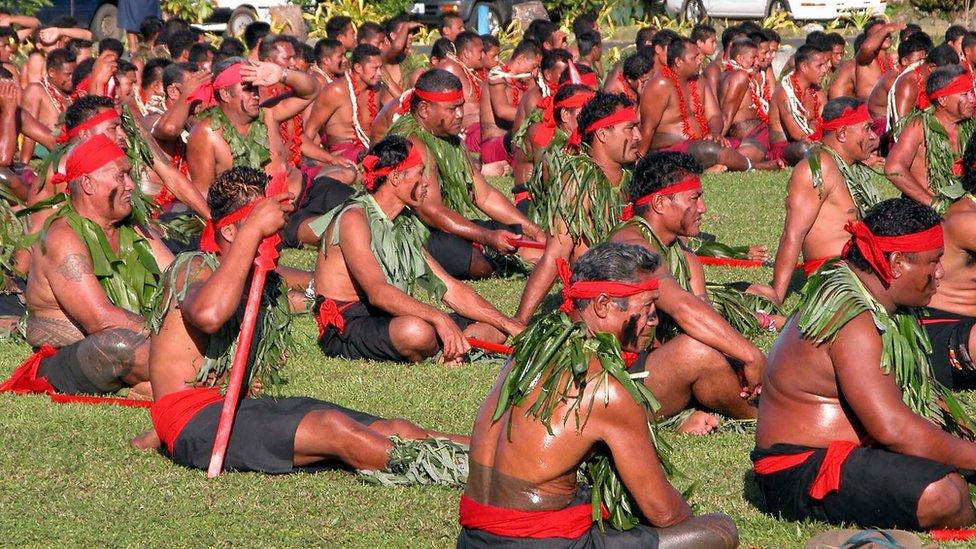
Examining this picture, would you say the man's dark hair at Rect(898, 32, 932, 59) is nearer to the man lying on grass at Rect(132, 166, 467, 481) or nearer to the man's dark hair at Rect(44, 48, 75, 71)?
the man's dark hair at Rect(44, 48, 75, 71)

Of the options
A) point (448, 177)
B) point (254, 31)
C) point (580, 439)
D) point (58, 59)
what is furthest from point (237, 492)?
point (254, 31)

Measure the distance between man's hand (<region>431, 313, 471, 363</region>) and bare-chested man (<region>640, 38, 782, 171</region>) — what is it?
7.18 m

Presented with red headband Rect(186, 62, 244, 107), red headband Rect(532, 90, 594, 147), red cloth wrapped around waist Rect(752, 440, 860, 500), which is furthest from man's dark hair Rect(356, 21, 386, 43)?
red cloth wrapped around waist Rect(752, 440, 860, 500)

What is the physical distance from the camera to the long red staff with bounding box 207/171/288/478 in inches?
253

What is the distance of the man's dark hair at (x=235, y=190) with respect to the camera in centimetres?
651

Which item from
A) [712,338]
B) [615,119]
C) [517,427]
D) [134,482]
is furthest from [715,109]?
[517,427]

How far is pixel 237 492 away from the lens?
6359mm

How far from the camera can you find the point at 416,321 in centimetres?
866

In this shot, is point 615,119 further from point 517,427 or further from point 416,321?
point 517,427

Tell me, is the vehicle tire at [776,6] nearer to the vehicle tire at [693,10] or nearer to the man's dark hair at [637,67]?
the vehicle tire at [693,10]

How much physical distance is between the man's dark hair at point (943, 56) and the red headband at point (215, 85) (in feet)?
24.4

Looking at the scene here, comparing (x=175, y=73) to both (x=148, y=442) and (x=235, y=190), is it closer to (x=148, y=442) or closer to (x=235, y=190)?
(x=148, y=442)

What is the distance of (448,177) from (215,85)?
2.16 metres

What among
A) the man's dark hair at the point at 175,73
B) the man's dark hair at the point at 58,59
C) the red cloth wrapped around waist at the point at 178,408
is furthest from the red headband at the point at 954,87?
the man's dark hair at the point at 58,59
